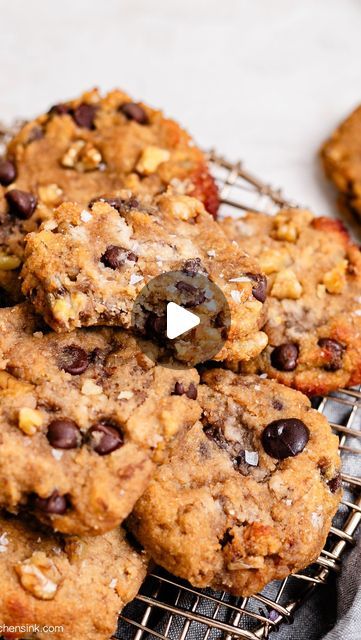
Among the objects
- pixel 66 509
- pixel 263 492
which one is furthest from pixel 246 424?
pixel 66 509

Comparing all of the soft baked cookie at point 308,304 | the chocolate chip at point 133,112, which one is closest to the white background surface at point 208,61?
the chocolate chip at point 133,112

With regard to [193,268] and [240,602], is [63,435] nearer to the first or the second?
[193,268]

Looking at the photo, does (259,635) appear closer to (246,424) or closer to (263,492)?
(263,492)

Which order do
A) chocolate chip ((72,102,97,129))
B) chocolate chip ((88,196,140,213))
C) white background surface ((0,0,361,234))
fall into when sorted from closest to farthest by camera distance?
chocolate chip ((88,196,140,213)) < chocolate chip ((72,102,97,129)) < white background surface ((0,0,361,234))

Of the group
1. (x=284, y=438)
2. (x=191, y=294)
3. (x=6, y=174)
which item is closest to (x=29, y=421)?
(x=191, y=294)

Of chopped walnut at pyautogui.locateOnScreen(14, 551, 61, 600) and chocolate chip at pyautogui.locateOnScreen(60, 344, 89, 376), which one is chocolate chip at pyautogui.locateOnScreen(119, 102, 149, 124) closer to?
chocolate chip at pyautogui.locateOnScreen(60, 344, 89, 376)

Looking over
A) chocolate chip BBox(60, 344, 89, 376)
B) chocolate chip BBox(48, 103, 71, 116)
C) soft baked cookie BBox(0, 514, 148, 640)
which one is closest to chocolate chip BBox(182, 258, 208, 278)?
chocolate chip BBox(60, 344, 89, 376)
